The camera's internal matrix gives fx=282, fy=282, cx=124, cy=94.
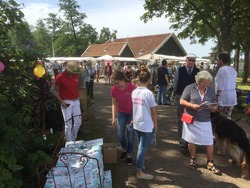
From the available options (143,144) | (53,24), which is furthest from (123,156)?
(53,24)

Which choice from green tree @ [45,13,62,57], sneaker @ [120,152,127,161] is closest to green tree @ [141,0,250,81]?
sneaker @ [120,152,127,161]

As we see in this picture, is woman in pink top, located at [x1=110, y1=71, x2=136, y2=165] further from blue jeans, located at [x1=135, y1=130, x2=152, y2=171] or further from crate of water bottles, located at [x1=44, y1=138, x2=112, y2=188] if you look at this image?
crate of water bottles, located at [x1=44, y1=138, x2=112, y2=188]

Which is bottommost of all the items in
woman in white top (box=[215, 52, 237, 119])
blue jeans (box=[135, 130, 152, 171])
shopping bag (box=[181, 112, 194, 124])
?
blue jeans (box=[135, 130, 152, 171])

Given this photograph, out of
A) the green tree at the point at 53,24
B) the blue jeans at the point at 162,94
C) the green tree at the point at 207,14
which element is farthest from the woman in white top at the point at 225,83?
the green tree at the point at 53,24

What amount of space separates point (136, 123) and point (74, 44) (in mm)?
58244

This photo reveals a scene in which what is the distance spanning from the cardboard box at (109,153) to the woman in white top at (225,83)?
2.42 m

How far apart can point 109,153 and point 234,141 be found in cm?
207

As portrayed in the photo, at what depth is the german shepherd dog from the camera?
442 centimetres

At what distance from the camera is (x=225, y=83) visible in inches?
223

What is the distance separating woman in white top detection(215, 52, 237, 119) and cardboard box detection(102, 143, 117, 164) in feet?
7.93

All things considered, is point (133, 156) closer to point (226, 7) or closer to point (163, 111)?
point (163, 111)

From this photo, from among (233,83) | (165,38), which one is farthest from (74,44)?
(233,83)

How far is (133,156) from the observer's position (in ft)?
17.5

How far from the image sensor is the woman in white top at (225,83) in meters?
5.59
